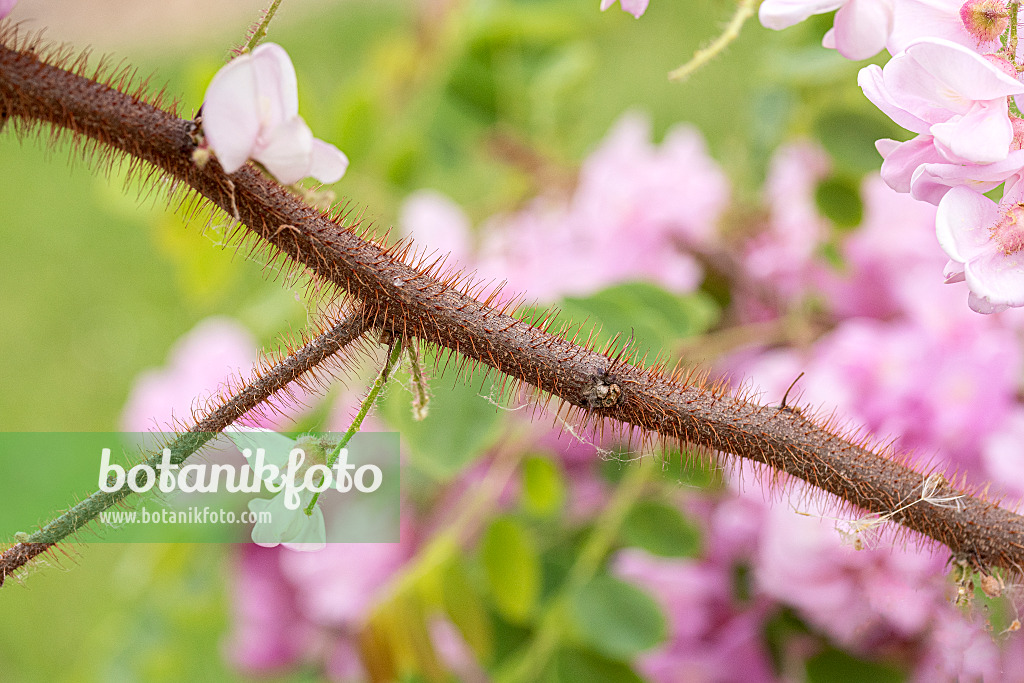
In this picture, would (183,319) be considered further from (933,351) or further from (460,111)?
(933,351)

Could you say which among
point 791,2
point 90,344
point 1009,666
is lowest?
point 1009,666

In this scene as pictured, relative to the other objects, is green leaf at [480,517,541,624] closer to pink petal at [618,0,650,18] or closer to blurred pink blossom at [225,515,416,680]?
blurred pink blossom at [225,515,416,680]

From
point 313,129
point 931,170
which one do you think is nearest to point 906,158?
point 931,170

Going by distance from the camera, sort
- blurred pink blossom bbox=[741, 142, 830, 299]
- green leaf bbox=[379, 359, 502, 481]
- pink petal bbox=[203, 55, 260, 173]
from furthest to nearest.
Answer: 1. blurred pink blossom bbox=[741, 142, 830, 299]
2. green leaf bbox=[379, 359, 502, 481]
3. pink petal bbox=[203, 55, 260, 173]

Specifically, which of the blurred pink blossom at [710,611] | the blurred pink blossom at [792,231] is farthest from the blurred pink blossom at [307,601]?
the blurred pink blossom at [792,231]

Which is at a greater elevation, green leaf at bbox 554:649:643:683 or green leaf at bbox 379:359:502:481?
green leaf at bbox 379:359:502:481

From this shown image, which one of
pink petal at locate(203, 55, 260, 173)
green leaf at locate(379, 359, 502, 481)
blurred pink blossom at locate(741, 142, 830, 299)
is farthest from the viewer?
blurred pink blossom at locate(741, 142, 830, 299)

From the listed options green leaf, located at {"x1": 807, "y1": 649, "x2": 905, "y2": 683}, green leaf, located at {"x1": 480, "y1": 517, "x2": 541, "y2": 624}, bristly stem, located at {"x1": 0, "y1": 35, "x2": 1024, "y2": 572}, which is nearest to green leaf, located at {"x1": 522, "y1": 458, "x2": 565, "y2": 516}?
green leaf, located at {"x1": 480, "y1": 517, "x2": 541, "y2": 624}

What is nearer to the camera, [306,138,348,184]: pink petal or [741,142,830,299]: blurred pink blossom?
[306,138,348,184]: pink petal

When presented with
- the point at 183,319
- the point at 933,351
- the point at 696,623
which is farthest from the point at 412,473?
the point at 183,319
